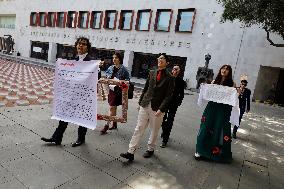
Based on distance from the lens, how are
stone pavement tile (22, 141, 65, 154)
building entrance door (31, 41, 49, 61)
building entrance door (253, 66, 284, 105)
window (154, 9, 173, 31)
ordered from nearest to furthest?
1. stone pavement tile (22, 141, 65, 154)
2. building entrance door (253, 66, 284, 105)
3. window (154, 9, 173, 31)
4. building entrance door (31, 41, 49, 61)

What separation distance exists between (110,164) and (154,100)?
1260 mm

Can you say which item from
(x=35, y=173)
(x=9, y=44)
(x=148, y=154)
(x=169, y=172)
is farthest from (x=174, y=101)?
(x=9, y=44)

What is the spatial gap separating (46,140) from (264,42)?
53.0 ft

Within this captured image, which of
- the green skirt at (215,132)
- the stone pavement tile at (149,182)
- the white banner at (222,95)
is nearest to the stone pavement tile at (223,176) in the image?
the green skirt at (215,132)

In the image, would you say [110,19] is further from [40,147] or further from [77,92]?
[40,147]

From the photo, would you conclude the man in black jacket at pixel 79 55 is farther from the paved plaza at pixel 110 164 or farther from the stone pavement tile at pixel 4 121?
A: the stone pavement tile at pixel 4 121

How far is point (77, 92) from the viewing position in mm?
4164

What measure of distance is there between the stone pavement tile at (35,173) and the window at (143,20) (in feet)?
61.9

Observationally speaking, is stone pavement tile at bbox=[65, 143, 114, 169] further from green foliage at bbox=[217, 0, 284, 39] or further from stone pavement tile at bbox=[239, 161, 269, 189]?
green foliage at bbox=[217, 0, 284, 39]

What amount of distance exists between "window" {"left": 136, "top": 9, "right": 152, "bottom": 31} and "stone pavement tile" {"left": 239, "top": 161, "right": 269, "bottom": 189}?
17.9 m

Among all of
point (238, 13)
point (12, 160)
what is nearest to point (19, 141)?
point (12, 160)

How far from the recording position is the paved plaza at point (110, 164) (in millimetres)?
3350

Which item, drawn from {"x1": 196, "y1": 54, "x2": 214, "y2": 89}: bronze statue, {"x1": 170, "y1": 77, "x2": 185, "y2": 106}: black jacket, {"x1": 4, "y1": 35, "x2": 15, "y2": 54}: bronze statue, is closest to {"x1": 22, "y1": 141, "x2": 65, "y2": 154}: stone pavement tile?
{"x1": 170, "y1": 77, "x2": 185, "y2": 106}: black jacket

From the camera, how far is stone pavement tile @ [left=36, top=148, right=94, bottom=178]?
3547 millimetres
